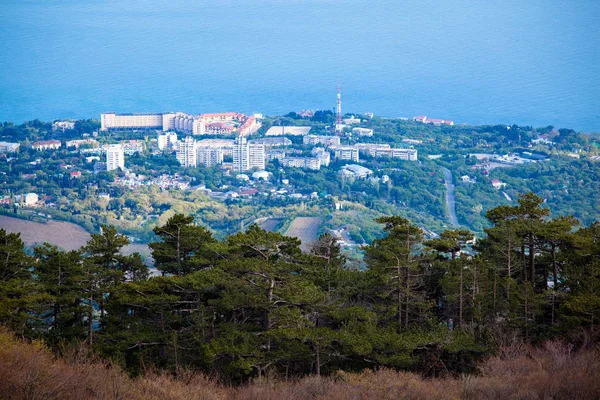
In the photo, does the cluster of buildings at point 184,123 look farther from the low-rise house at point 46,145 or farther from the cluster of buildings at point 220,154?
the cluster of buildings at point 220,154

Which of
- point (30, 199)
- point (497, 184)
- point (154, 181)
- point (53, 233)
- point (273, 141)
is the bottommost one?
point (53, 233)

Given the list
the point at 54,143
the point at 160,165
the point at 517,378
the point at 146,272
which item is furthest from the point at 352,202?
the point at 517,378

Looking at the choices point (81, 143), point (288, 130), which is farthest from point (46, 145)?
point (288, 130)

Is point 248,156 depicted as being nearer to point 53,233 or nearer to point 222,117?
point 222,117

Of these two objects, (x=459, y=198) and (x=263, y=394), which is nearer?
(x=263, y=394)

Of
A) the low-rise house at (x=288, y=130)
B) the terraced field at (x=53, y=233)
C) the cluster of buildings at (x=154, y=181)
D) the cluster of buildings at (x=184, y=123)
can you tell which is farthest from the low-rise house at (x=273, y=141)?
the terraced field at (x=53, y=233)

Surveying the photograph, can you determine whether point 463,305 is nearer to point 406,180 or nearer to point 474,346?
point 474,346
